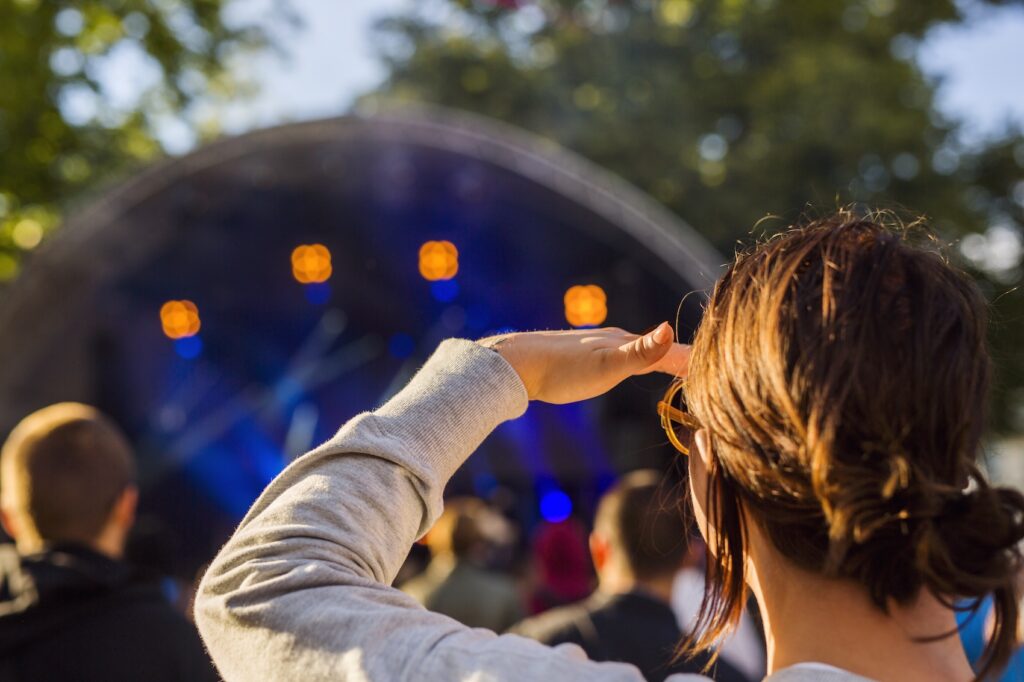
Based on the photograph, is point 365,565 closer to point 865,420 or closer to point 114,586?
point 865,420

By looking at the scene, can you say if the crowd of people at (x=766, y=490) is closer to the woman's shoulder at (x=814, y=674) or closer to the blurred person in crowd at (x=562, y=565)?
the woman's shoulder at (x=814, y=674)

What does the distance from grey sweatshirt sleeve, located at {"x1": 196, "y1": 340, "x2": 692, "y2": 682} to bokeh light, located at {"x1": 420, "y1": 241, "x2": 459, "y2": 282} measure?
857 cm

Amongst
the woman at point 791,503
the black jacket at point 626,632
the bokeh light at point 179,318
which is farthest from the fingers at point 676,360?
the bokeh light at point 179,318

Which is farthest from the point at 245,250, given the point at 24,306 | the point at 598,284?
the point at 598,284

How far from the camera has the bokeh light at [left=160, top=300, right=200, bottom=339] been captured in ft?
32.6

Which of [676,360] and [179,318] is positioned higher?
[179,318]

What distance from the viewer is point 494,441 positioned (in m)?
11.6

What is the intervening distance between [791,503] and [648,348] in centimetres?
24

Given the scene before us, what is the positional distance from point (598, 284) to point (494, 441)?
2.90 meters

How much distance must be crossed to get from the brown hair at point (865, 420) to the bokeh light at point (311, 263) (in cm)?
926

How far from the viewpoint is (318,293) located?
1049cm

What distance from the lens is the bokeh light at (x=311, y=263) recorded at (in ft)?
33.1

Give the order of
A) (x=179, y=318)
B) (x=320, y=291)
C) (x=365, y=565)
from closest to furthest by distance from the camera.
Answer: (x=365, y=565) → (x=179, y=318) → (x=320, y=291)

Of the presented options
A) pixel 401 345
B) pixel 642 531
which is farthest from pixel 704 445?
pixel 401 345
